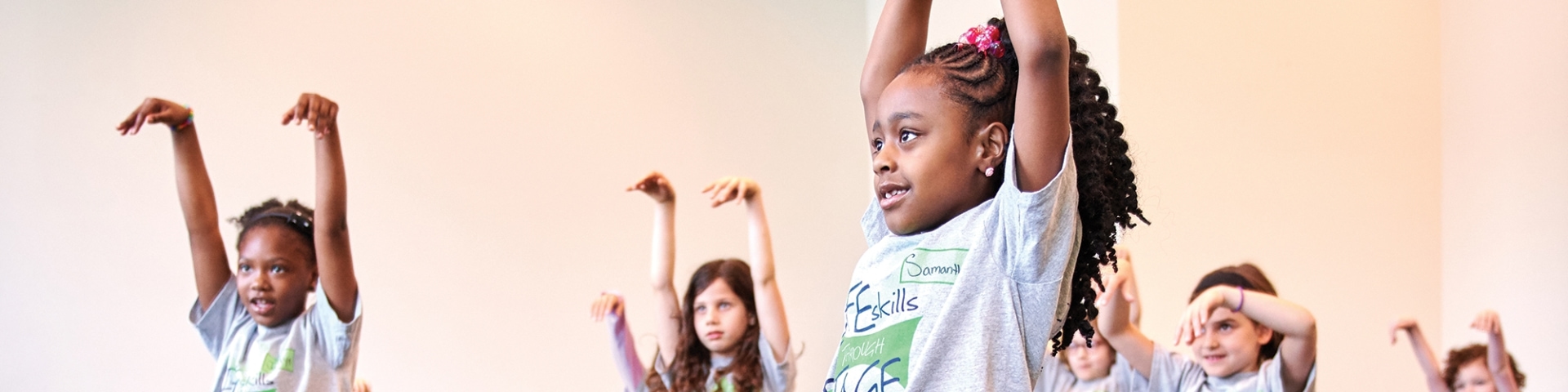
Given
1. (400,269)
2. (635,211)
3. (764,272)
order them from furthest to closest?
(635,211) < (400,269) < (764,272)

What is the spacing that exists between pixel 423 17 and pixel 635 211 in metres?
1.21

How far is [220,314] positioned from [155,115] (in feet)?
1.99

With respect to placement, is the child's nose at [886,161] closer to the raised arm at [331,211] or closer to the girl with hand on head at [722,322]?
the raised arm at [331,211]

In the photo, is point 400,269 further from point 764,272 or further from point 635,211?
point 764,272

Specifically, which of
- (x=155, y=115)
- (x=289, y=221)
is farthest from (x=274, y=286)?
(x=155, y=115)

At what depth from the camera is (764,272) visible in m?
3.58

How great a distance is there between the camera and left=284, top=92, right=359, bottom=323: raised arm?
2.65m

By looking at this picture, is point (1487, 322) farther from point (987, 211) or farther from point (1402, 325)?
point (987, 211)

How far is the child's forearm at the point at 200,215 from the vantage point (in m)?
Answer: 3.05

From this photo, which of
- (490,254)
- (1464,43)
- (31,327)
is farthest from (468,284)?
(1464,43)

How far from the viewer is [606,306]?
12.7 feet

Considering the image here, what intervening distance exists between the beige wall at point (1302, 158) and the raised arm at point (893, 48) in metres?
1.91

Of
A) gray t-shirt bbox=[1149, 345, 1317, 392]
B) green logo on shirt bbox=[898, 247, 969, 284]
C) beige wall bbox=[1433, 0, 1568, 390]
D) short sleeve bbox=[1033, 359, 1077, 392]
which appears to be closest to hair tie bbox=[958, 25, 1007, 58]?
green logo on shirt bbox=[898, 247, 969, 284]

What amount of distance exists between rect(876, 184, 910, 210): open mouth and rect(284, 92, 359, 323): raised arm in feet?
5.11
